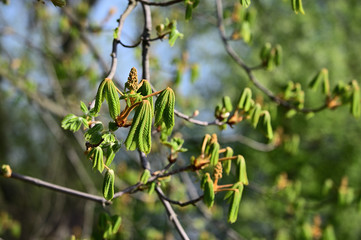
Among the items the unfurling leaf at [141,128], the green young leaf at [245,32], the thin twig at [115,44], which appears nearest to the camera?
the unfurling leaf at [141,128]

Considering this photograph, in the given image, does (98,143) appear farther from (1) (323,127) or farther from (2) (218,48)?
(2) (218,48)

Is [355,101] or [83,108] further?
[355,101]

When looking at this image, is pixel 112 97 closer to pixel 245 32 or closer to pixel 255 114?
pixel 255 114

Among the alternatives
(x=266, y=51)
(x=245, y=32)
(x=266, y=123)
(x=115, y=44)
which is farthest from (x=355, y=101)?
(x=115, y=44)

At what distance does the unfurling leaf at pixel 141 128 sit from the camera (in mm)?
845

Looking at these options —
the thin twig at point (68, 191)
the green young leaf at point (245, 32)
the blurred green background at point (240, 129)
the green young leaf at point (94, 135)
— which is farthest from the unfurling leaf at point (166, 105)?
the blurred green background at point (240, 129)

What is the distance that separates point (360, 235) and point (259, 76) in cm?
424

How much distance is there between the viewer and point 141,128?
2.79ft

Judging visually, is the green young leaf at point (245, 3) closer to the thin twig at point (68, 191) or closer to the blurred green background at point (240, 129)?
the thin twig at point (68, 191)

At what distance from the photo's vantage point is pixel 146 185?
1.31m

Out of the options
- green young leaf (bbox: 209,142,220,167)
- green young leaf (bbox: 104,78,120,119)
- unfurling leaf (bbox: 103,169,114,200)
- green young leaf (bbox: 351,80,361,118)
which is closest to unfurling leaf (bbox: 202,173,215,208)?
green young leaf (bbox: 209,142,220,167)

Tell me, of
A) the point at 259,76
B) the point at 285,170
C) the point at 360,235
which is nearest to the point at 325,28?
the point at 259,76

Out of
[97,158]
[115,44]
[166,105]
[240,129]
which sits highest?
[115,44]

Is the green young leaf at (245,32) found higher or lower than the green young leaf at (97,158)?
higher
